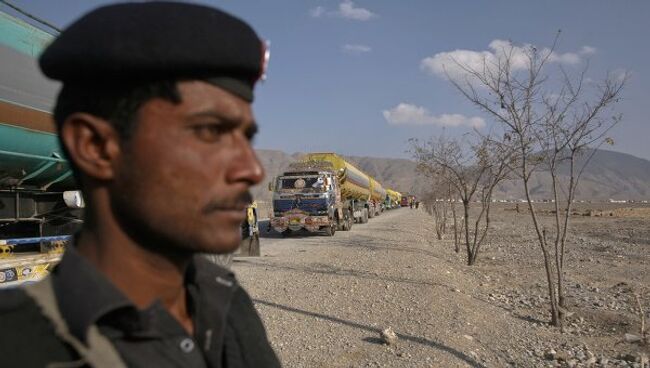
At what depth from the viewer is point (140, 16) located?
1.10m

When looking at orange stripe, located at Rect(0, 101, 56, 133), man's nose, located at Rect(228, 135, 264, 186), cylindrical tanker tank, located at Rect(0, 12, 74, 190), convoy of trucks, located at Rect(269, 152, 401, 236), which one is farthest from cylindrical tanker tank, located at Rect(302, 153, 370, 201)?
man's nose, located at Rect(228, 135, 264, 186)

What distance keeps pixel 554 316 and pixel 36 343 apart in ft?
27.0

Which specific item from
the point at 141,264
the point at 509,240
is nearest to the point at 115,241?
the point at 141,264

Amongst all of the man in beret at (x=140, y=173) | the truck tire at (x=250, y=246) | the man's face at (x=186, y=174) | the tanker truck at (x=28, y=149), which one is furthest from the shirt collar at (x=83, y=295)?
the truck tire at (x=250, y=246)

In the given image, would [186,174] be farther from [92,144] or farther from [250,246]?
[250,246]

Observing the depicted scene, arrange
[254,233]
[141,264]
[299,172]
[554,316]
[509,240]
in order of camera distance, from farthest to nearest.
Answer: [509,240], [299,172], [254,233], [554,316], [141,264]

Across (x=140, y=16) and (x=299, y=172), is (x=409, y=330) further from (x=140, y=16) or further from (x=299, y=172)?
(x=299, y=172)

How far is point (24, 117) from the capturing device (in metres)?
5.49

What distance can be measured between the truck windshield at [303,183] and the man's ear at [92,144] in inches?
729

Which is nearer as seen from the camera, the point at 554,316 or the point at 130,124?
the point at 130,124

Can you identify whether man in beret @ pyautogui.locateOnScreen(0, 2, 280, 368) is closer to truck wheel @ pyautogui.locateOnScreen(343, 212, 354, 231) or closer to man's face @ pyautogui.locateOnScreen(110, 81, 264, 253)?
man's face @ pyautogui.locateOnScreen(110, 81, 264, 253)

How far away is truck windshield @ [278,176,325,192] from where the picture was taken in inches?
776

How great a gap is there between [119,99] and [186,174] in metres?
0.23

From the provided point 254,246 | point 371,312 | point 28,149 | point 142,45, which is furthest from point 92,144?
point 254,246
